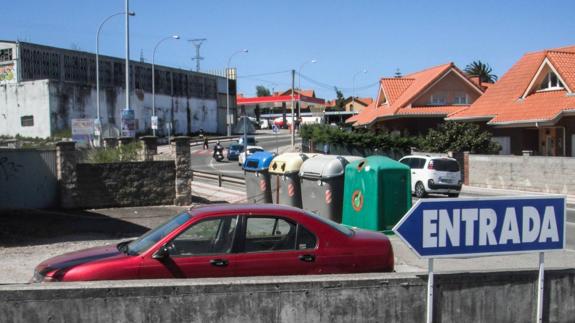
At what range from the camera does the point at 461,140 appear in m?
33.1

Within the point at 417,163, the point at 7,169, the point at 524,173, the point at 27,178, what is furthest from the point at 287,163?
the point at 524,173

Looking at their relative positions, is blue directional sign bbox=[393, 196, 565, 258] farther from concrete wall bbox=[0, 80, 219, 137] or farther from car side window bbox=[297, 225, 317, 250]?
concrete wall bbox=[0, 80, 219, 137]

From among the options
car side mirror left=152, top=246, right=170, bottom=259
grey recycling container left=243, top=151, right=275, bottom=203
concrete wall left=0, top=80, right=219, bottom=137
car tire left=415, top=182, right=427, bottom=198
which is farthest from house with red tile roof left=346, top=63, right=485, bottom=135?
car side mirror left=152, top=246, right=170, bottom=259

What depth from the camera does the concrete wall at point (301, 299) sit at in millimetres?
5273

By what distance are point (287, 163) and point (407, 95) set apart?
33.1 meters

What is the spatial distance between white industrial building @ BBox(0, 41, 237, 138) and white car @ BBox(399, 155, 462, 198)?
123 feet

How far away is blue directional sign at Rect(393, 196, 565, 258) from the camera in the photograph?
19.1ft

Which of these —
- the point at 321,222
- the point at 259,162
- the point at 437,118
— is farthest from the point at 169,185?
the point at 437,118

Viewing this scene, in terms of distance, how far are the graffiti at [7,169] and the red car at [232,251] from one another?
10812 mm

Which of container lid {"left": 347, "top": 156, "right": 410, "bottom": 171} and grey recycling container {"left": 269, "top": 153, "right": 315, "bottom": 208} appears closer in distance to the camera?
container lid {"left": 347, "top": 156, "right": 410, "bottom": 171}

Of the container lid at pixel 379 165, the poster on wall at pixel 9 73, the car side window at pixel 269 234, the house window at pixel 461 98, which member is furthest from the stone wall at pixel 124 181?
the poster on wall at pixel 9 73

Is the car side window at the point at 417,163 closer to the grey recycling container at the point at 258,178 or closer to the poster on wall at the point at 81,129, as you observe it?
the grey recycling container at the point at 258,178

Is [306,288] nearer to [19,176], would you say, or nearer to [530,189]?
[19,176]

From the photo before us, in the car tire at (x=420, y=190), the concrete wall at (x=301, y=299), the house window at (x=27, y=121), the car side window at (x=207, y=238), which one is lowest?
the car tire at (x=420, y=190)
